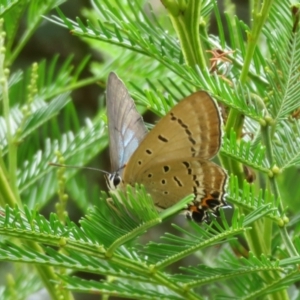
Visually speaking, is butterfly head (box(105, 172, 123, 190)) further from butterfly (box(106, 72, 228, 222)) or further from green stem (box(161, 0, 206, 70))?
green stem (box(161, 0, 206, 70))

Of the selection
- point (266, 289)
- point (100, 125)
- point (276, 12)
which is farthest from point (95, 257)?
point (100, 125)

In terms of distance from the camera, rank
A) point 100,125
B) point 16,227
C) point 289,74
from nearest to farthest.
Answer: point 16,227 < point 289,74 < point 100,125

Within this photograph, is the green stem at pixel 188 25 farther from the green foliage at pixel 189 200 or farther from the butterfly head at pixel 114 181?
the butterfly head at pixel 114 181

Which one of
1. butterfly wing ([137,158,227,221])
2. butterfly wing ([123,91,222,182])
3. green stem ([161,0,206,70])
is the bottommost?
butterfly wing ([137,158,227,221])

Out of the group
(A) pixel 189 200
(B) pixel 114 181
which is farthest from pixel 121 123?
(A) pixel 189 200

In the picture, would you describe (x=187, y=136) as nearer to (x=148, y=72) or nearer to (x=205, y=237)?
(x=205, y=237)

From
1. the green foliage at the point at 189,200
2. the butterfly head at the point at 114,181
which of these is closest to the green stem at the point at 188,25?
the green foliage at the point at 189,200

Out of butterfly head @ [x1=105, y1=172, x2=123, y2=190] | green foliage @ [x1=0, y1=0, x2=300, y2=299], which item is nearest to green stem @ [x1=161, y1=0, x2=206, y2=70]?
green foliage @ [x1=0, y1=0, x2=300, y2=299]
